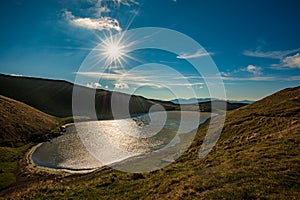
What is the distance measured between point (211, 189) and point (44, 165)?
136 feet

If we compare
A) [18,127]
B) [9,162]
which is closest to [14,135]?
[18,127]

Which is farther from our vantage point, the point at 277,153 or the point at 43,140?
the point at 43,140

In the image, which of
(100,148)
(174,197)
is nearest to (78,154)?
(100,148)

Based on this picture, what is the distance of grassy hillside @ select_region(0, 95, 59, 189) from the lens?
1650 inches

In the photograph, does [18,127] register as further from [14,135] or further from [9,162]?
[9,162]

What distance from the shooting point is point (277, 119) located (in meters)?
37.9

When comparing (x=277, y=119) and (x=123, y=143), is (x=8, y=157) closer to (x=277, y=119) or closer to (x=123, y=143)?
(x=123, y=143)

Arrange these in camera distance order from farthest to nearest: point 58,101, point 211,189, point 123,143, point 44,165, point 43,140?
point 58,101
point 43,140
point 123,143
point 44,165
point 211,189

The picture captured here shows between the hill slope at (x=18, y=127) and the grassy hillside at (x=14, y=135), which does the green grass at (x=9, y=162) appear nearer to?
the grassy hillside at (x=14, y=135)

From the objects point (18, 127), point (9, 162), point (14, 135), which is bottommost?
point (9, 162)

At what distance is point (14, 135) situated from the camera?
6556 cm

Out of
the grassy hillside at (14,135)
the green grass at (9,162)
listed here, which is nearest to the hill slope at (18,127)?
the grassy hillside at (14,135)

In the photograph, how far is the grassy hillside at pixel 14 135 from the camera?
41.9m

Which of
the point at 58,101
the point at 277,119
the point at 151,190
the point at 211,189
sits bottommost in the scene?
the point at 151,190
